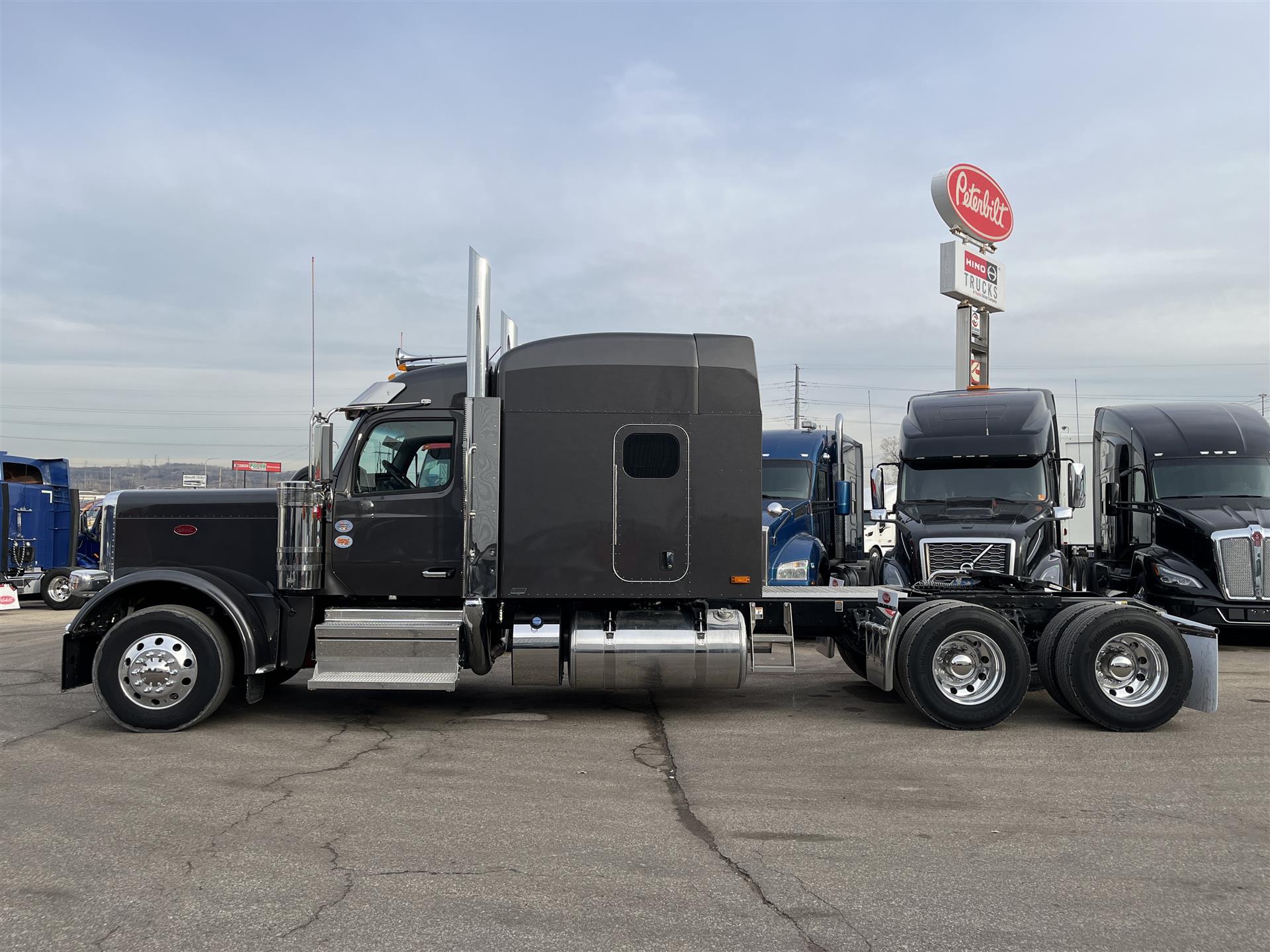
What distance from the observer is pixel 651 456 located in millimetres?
8406

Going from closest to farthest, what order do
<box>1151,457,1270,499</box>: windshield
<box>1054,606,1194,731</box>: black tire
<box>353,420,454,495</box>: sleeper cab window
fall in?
1. <box>1054,606,1194,731</box>: black tire
2. <box>353,420,454,495</box>: sleeper cab window
3. <box>1151,457,1270,499</box>: windshield

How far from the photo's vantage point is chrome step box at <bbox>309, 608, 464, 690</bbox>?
27.0 feet

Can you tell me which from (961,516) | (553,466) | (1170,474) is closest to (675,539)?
(553,466)

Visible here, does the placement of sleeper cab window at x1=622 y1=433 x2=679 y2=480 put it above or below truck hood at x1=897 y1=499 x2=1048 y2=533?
above

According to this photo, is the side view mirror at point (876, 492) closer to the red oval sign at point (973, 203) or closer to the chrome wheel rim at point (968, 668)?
the chrome wheel rim at point (968, 668)

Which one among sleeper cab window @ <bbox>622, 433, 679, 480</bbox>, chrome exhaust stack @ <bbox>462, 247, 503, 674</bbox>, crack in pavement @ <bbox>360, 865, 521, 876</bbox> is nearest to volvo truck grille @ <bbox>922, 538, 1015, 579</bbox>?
sleeper cab window @ <bbox>622, 433, 679, 480</bbox>

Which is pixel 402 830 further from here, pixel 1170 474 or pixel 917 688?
pixel 1170 474

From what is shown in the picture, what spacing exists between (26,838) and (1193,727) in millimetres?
8301

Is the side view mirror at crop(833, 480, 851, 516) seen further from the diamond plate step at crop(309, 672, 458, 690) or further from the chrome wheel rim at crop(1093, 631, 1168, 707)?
the diamond plate step at crop(309, 672, 458, 690)

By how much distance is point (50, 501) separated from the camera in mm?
21141

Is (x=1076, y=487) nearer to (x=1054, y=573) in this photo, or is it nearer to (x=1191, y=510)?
(x=1054, y=573)

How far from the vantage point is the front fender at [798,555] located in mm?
14852

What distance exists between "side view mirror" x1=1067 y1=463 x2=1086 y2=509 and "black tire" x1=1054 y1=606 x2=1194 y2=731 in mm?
5250

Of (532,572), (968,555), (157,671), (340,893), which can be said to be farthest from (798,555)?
(340,893)
